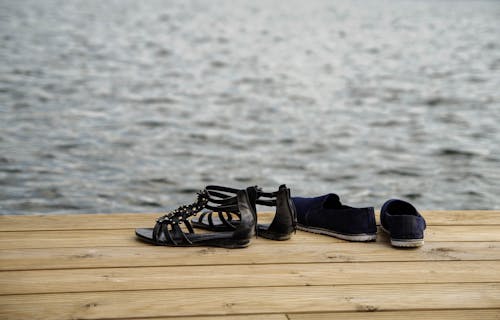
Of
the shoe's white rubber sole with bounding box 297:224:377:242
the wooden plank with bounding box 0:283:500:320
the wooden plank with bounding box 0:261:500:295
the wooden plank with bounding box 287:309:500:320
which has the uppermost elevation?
the shoe's white rubber sole with bounding box 297:224:377:242

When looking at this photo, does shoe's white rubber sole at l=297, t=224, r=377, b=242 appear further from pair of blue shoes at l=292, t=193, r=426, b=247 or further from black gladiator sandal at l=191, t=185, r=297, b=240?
black gladiator sandal at l=191, t=185, r=297, b=240

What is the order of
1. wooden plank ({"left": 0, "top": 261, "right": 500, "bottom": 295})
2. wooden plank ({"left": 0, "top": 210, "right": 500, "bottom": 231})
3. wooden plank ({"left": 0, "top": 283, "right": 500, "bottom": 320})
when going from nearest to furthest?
A: wooden plank ({"left": 0, "top": 283, "right": 500, "bottom": 320}) → wooden plank ({"left": 0, "top": 261, "right": 500, "bottom": 295}) → wooden plank ({"left": 0, "top": 210, "right": 500, "bottom": 231})

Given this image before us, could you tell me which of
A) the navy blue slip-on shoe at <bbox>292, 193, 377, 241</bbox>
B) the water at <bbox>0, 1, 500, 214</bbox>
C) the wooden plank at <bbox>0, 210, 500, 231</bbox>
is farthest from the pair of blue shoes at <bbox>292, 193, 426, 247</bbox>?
the water at <bbox>0, 1, 500, 214</bbox>

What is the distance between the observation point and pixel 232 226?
254cm

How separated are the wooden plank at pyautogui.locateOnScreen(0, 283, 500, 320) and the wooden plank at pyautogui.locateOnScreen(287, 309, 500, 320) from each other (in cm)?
2

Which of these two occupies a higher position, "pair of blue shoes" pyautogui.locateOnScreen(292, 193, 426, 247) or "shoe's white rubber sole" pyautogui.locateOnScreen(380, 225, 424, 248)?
"pair of blue shoes" pyautogui.locateOnScreen(292, 193, 426, 247)

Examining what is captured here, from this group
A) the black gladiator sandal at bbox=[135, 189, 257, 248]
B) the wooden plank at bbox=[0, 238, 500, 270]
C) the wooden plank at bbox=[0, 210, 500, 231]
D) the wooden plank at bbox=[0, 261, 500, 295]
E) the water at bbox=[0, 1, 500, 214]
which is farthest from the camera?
the water at bbox=[0, 1, 500, 214]

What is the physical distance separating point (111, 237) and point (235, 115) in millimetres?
5136

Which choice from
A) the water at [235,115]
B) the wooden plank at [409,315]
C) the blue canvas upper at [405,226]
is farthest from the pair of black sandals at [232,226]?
the water at [235,115]

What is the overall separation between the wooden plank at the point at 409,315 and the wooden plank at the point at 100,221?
2.68 feet

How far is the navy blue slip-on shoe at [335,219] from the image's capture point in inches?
96.9

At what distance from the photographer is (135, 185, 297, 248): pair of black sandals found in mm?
2375

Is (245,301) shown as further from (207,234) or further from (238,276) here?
(207,234)

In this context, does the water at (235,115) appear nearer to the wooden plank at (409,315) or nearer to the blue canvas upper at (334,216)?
the blue canvas upper at (334,216)
